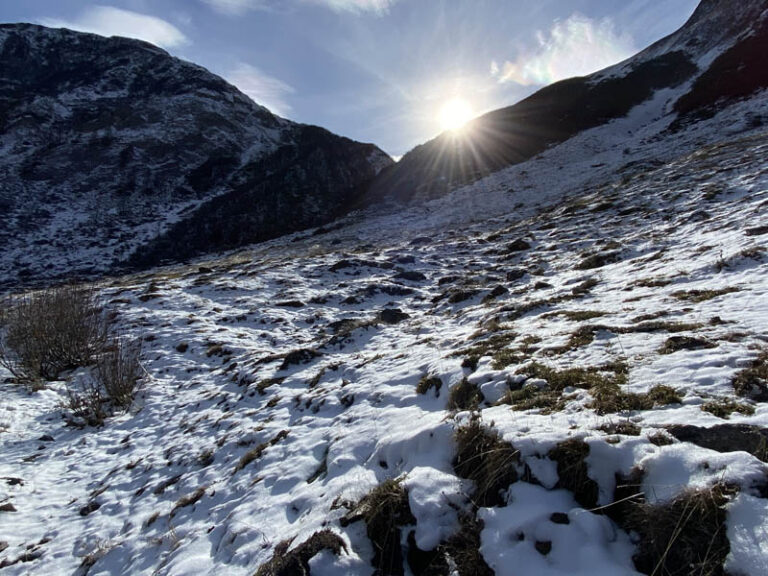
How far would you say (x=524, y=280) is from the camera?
14133mm

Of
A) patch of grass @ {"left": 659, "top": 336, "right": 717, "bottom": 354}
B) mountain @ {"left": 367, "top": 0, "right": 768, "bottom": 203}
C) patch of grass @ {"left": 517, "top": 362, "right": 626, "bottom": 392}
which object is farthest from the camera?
mountain @ {"left": 367, "top": 0, "right": 768, "bottom": 203}

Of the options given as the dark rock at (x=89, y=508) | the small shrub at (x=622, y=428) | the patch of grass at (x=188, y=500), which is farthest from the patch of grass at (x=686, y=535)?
the dark rock at (x=89, y=508)

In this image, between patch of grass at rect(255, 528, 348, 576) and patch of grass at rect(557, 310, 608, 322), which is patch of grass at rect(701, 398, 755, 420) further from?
patch of grass at rect(557, 310, 608, 322)

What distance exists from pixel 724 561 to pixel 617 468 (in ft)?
2.82

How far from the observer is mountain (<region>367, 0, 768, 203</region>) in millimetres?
40188

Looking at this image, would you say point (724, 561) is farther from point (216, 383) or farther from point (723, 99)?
point (723, 99)

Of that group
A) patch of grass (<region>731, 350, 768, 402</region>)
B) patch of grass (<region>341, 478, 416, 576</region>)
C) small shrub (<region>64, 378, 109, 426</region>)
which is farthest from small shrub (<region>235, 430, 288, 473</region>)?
patch of grass (<region>731, 350, 768, 402</region>)

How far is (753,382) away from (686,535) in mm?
2199

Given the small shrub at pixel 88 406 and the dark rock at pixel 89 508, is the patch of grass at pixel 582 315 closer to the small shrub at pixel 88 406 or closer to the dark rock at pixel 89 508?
the dark rock at pixel 89 508

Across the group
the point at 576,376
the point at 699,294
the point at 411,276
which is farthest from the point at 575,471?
the point at 411,276

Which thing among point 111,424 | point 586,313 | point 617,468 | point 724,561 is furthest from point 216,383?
point 724,561

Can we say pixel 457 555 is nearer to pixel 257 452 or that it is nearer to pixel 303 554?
pixel 303 554

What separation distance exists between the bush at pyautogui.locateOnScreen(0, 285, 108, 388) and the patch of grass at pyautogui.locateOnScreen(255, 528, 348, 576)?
38.6 feet

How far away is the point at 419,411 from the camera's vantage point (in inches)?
237
